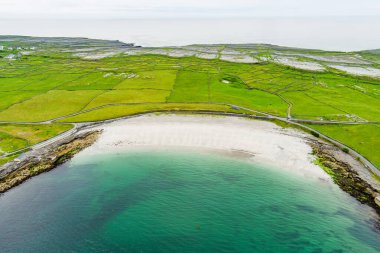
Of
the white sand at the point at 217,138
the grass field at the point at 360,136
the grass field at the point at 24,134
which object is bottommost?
the grass field at the point at 24,134

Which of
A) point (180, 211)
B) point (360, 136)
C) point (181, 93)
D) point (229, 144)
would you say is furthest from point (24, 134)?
point (360, 136)

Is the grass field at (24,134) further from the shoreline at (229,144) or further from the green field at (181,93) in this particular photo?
the shoreline at (229,144)

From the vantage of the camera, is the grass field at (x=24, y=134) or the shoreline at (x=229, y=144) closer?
the shoreline at (x=229, y=144)

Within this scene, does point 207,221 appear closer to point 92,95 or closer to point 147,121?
point 147,121

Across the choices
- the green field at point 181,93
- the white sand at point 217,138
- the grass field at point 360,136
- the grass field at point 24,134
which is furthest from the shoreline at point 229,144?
the green field at point 181,93

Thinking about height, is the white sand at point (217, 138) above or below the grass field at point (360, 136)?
below

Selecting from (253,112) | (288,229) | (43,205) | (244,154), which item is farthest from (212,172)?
(253,112)

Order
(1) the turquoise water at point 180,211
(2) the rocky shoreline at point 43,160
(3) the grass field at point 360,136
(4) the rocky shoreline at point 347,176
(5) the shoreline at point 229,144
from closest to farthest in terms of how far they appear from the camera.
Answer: (1) the turquoise water at point 180,211 → (4) the rocky shoreline at point 347,176 → (2) the rocky shoreline at point 43,160 → (5) the shoreline at point 229,144 → (3) the grass field at point 360,136
